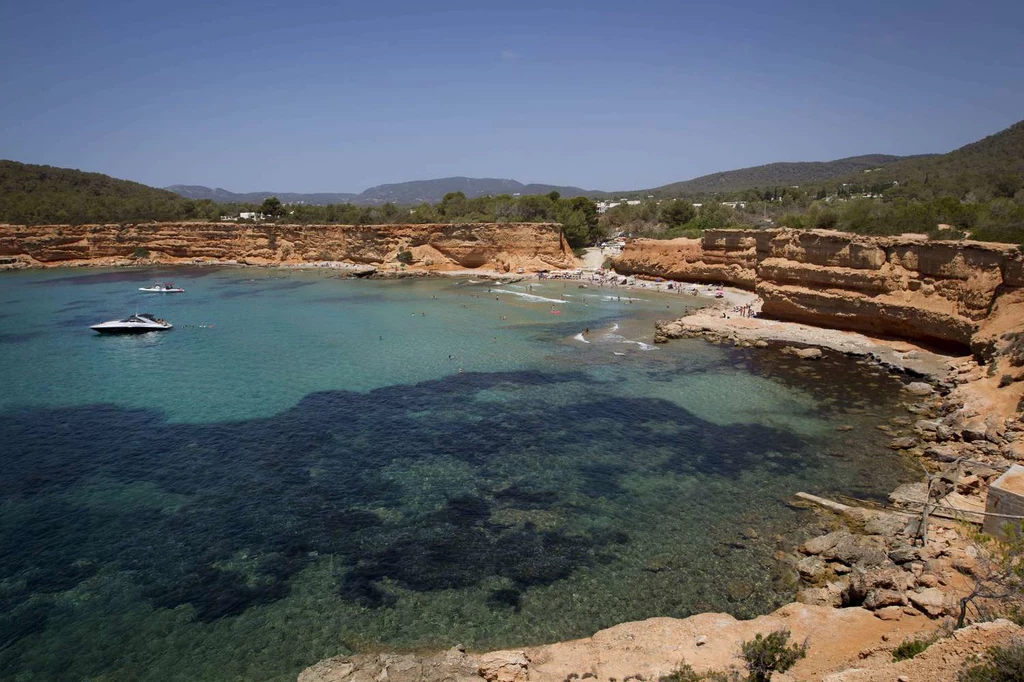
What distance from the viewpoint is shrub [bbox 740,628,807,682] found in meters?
8.80

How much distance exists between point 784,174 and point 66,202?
164m

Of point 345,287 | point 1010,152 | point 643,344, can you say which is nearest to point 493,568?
point 643,344

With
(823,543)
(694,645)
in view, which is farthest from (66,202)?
(823,543)

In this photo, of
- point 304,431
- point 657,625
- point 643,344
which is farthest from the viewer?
point 643,344

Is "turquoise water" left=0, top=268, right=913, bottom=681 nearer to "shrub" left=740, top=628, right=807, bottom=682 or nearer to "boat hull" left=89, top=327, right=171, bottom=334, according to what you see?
"shrub" left=740, top=628, right=807, bottom=682

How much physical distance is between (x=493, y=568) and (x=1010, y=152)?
9181cm

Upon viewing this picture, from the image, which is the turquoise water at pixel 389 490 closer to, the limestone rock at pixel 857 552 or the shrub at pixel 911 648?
the limestone rock at pixel 857 552

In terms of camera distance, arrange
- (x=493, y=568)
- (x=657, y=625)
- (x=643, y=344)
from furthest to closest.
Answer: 1. (x=643, y=344)
2. (x=493, y=568)
3. (x=657, y=625)

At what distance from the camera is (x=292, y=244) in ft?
238

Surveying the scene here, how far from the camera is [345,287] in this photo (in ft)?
186

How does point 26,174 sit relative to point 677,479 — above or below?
above

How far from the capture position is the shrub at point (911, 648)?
320 inches

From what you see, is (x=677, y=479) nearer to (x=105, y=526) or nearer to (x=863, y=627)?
(x=863, y=627)

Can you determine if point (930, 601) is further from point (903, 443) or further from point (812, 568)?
point (903, 443)
